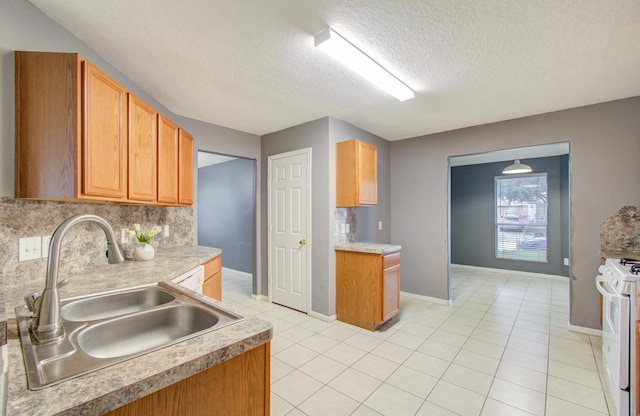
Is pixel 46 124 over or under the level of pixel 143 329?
over

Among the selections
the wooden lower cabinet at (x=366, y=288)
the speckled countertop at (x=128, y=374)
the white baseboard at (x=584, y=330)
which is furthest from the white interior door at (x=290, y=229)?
the white baseboard at (x=584, y=330)

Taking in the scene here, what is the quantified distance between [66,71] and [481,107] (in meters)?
3.59

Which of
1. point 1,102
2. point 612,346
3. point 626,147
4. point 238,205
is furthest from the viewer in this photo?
point 238,205

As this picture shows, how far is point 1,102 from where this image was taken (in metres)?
1.43

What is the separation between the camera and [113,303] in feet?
4.95

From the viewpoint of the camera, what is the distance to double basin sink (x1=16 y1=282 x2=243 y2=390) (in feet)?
2.60

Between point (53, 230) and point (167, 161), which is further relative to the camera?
point (167, 161)

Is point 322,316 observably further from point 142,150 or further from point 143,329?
point 142,150

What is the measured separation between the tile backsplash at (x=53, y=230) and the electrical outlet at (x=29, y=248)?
0.07ft

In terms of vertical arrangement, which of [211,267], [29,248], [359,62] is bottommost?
[211,267]

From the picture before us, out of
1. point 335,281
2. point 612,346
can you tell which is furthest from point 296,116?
point 612,346

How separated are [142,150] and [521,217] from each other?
269 inches

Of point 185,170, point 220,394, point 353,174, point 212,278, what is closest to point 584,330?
point 353,174

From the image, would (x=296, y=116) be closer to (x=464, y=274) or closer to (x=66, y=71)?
(x=66, y=71)
